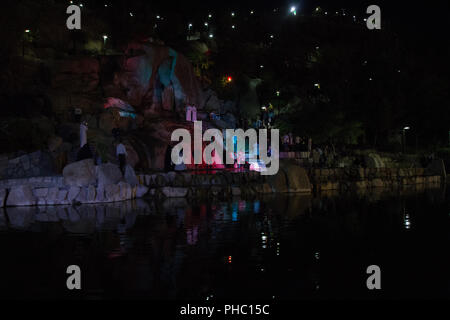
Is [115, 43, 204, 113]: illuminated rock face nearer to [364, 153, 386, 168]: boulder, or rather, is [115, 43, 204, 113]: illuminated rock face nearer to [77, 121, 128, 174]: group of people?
[77, 121, 128, 174]: group of people

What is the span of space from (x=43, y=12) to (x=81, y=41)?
3809 millimetres

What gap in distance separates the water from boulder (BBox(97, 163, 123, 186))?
2712mm

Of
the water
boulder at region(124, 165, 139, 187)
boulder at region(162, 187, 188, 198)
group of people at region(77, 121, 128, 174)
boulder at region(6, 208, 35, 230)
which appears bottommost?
the water

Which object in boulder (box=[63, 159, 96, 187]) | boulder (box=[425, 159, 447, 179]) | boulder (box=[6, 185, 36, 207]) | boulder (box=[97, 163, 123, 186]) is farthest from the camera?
boulder (box=[425, 159, 447, 179])

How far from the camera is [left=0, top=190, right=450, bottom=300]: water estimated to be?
6.07 metres

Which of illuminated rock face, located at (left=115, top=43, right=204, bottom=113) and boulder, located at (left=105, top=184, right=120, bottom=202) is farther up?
illuminated rock face, located at (left=115, top=43, right=204, bottom=113)

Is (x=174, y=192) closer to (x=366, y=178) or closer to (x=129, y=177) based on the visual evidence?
(x=129, y=177)

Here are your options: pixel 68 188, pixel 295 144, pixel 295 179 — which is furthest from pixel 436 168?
pixel 68 188

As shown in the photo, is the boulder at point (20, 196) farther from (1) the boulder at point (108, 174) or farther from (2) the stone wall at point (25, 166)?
(1) the boulder at point (108, 174)

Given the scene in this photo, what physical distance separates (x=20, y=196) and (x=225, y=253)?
1056cm

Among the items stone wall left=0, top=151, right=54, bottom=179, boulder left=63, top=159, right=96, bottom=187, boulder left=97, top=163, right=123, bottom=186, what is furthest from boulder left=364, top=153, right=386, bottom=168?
stone wall left=0, top=151, right=54, bottom=179

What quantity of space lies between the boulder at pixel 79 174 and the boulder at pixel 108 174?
25 cm

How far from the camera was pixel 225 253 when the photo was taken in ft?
26.6
